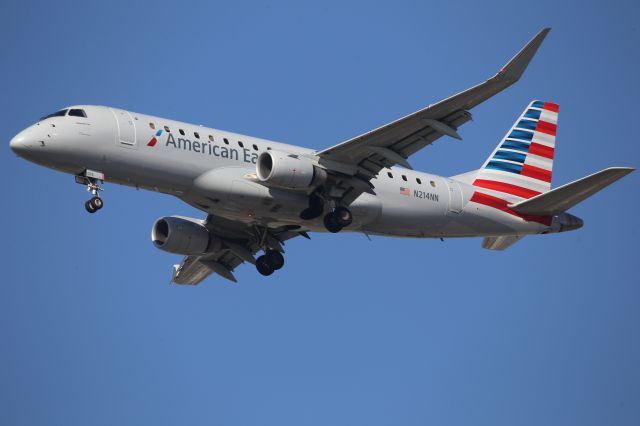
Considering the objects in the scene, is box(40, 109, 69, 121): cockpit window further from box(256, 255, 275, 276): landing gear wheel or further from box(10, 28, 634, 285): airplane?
box(256, 255, 275, 276): landing gear wheel

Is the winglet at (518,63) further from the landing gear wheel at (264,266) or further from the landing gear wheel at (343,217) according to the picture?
the landing gear wheel at (264,266)

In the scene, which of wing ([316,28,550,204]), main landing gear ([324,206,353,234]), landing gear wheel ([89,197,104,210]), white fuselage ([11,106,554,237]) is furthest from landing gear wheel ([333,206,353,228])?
landing gear wheel ([89,197,104,210])

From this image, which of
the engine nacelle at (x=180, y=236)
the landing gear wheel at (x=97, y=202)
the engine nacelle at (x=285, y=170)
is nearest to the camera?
the landing gear wheel at (x=97, y=202)

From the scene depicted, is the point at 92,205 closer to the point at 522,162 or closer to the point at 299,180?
the point at 299,180

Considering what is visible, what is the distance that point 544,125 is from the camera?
46469 millimetres

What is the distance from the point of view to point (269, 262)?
42.1 m

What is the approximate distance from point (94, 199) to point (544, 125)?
20.1 m

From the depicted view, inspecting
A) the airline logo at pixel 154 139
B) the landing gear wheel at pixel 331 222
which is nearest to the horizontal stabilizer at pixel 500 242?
the landing gear wheel at pixel 331 222

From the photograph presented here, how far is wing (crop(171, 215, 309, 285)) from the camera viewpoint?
4241 centimetres

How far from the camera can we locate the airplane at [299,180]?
35469 mm

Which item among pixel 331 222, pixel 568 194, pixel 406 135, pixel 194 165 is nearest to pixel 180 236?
pixel 194 165

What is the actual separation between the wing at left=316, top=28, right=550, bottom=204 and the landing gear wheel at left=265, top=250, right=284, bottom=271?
463cm

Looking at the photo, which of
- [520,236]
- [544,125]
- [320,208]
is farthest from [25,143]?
[544,125]

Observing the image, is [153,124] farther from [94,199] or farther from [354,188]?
[354,188]
